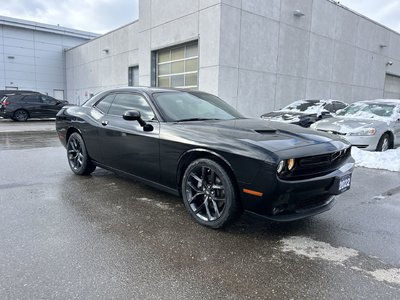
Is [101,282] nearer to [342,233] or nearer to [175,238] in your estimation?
[175,238]

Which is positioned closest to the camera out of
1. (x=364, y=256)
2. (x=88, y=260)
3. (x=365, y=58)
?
(x=88, y=260)

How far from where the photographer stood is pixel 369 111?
29.9 ft

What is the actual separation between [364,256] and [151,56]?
648 inches

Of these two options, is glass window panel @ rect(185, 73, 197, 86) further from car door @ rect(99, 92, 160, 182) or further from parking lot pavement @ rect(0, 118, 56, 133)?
car door @ rect(99, 92, 160, 182)

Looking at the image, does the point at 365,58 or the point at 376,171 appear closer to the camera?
the point at 376,171

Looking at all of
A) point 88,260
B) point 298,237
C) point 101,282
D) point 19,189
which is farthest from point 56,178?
point 298,237

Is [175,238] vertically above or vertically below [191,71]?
below

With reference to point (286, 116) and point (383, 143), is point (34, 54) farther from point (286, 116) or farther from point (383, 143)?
point (383, 143)

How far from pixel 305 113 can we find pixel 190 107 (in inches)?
305

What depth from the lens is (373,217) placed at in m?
3.99

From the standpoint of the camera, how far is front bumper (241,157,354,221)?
2.94 meters

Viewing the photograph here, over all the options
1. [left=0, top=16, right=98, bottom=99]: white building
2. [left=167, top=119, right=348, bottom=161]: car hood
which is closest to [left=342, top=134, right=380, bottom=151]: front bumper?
[left=167, top=119, right=348, bottom=161]: car hood

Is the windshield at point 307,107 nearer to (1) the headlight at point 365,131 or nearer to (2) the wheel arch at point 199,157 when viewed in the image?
(1) the headlight at point 365,131

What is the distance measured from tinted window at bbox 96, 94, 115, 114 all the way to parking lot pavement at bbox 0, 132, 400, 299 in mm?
1280
